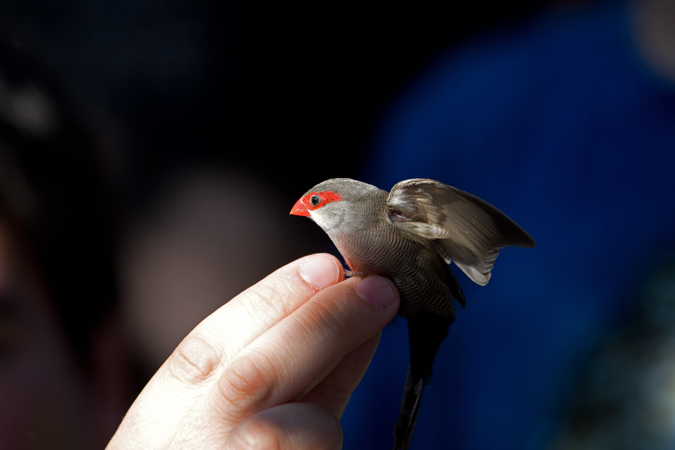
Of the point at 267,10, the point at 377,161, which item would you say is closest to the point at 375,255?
the point at 377,161

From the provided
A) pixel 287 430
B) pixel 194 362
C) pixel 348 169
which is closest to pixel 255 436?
pixel 287 430

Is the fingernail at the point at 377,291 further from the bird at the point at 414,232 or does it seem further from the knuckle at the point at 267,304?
the knuckle at the point at 267,304

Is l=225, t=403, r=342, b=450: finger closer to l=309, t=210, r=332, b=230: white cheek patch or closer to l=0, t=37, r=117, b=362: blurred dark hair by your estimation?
l=309, t=210, r=332, b=230: white cheek patch

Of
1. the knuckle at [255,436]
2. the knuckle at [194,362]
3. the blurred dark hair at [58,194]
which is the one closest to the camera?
the knuckle at [255,436]

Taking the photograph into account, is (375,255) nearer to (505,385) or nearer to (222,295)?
(222,295)

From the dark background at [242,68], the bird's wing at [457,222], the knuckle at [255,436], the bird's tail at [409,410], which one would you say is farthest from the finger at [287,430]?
the dark background at [242,68]

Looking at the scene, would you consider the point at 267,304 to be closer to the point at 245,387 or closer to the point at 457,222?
the point at 245,387

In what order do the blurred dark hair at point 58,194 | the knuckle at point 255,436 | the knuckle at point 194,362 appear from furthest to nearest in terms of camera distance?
the blurred dark hair at point 58,194 → the knuckle at point 194,362 → the knuckle at point 255,436
